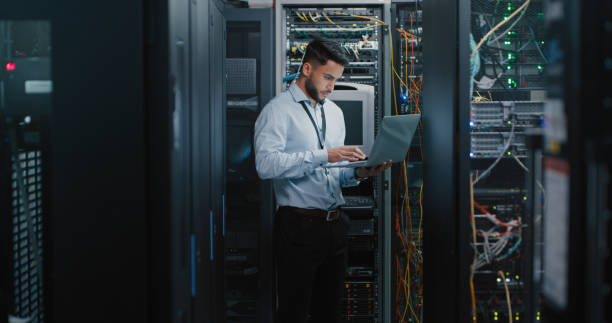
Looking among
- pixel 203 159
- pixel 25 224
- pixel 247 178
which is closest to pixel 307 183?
pixel 247 178

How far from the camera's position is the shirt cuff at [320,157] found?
2.22 meters

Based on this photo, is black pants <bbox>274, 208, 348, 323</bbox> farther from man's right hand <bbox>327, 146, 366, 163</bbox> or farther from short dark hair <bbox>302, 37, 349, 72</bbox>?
short dark hair <bbox>302, 37, 349, 72</bbox>

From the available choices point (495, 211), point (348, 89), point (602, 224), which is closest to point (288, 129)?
point (348, 89)

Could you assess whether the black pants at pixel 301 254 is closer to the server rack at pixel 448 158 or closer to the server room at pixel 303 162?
the server room at pixel 303 162

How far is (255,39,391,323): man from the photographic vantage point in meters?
2.24

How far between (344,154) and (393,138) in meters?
0.29

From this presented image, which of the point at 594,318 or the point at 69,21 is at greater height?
the point at 69,21

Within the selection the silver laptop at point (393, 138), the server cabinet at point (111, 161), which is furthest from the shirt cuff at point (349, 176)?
the server cabinet at point (111, 161)

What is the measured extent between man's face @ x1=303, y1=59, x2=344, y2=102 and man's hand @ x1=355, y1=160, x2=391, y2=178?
42 cm

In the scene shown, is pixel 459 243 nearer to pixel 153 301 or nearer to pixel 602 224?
pixel 602 224

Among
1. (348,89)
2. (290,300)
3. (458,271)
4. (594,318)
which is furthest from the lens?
(348,89)

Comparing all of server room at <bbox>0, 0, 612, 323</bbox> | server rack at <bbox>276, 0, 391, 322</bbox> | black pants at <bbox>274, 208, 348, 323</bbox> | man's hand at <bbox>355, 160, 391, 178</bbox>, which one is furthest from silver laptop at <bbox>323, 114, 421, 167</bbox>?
server rack at <bbox>276, 0, 391, 322</bbox>

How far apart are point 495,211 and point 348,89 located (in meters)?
1.27

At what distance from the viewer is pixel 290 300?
2.28 m
